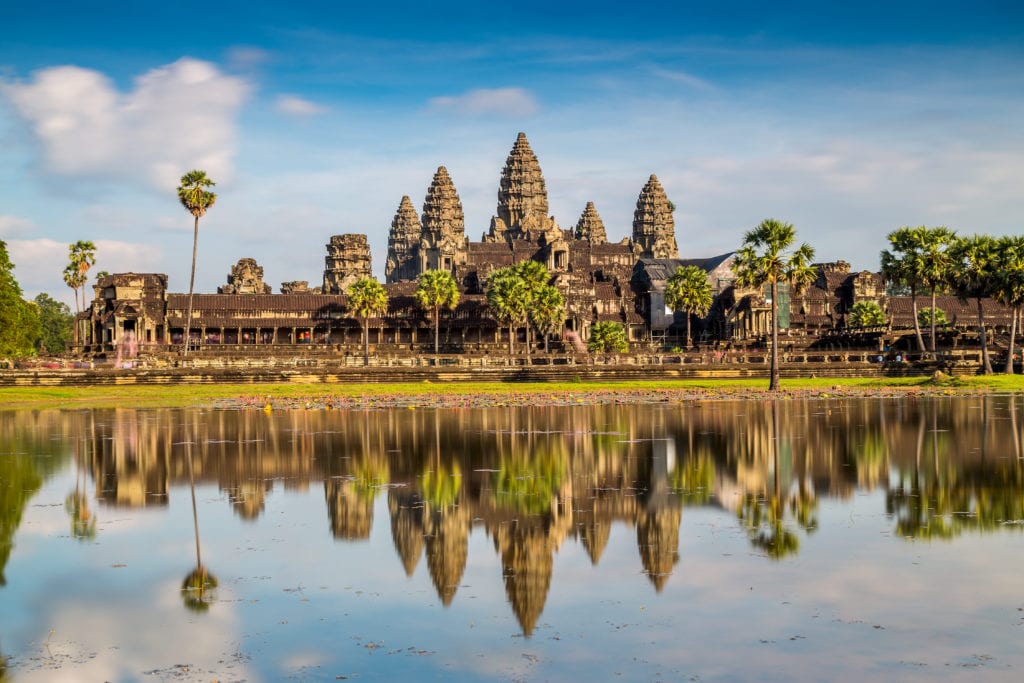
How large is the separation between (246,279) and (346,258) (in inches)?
620

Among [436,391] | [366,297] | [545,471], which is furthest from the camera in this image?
[366,297]

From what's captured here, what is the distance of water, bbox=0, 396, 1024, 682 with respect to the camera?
12547mm

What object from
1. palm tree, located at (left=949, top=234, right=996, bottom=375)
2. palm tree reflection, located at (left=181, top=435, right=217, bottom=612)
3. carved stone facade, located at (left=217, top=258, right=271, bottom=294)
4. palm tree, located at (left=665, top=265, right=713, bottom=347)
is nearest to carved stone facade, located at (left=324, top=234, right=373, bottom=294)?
carved stone facade, located at (left=217, top=258, right=271, bottom=294)

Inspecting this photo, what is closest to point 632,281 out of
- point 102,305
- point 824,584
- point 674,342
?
point 674,342

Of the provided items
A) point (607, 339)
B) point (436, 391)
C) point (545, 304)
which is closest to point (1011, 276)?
point (436, 391)

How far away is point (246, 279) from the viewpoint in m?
185

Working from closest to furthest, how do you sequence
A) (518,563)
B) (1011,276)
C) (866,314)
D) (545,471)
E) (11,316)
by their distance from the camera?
(518,563) < (545,471) < (1011,276) < (11,316) < (866,314)

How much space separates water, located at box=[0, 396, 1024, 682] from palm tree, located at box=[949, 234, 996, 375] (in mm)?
54983

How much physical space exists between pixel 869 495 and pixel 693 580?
27.7 feet

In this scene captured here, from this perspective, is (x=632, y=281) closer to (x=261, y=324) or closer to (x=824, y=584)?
(x=261, y=324)

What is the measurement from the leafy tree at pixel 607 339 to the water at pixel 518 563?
330 ft

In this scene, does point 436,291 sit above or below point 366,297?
above

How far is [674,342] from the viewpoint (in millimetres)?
152000

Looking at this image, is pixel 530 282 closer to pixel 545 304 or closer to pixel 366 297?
pixel 545 304
